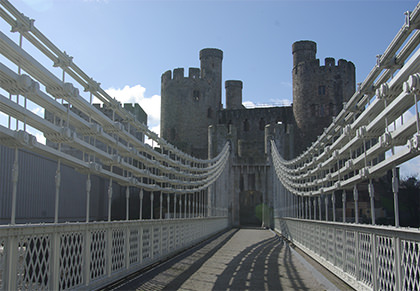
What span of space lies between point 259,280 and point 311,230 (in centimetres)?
324

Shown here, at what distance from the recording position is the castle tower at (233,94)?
50.0m

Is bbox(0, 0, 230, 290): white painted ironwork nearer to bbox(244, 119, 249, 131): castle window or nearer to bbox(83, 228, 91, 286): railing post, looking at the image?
bbox(83, 228, 91, 286): railing post

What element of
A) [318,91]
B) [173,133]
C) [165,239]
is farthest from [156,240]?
[173,133]

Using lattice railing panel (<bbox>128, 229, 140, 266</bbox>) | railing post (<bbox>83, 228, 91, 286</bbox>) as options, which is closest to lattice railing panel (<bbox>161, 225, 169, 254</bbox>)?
lattice railing panel (<bbox>128, 229, 140, 266</bbox>)

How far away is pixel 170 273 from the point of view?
7.28 m

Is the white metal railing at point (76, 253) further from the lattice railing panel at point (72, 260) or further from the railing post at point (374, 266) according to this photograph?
the railing post at point (374, 266)

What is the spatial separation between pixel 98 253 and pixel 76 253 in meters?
0.62

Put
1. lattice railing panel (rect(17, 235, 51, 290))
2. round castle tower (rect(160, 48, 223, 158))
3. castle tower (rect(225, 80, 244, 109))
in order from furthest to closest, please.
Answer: castle tower (rect(225, 80, 244, 109))
round castle tower (rect(160, 48, 223, 158))
lattice railing panel (rect(17, 235, 51, 290))

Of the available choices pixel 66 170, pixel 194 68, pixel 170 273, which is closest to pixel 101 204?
pixel 66 170

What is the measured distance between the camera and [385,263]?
444cm

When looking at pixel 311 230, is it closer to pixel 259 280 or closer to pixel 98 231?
pixel 259 280

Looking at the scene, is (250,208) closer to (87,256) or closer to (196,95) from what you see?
(196,95)

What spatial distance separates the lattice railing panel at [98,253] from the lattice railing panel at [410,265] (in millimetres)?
3272

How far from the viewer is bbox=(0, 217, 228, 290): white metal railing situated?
12.9ft
